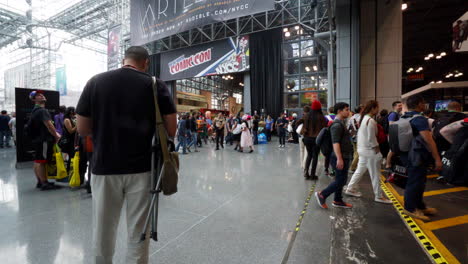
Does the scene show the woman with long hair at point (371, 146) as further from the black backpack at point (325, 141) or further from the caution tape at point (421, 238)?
the black backpack at point (325, 141)

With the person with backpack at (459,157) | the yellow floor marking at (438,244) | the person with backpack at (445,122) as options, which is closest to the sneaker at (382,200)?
the yellow floor marking at (438,244)

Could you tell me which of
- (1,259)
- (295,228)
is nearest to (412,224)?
(295,228)

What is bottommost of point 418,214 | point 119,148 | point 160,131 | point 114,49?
point 418,214

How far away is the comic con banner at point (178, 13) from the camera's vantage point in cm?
1007

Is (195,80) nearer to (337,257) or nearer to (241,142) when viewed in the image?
(241,142)

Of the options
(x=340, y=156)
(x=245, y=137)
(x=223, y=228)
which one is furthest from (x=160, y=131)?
(x=245, y=137)

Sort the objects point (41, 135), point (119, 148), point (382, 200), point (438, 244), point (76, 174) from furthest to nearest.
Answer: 1. point (41, 135)
2. point (76, 174)
3. point (382, 200)
4. point (438, 244)
5. point (119, 148)

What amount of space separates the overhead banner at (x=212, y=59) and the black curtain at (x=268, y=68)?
1.98ft

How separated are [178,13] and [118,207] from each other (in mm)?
12306

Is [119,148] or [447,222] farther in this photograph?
[447,222]

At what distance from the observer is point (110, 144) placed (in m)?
1.46

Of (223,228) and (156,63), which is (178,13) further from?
(223,228)

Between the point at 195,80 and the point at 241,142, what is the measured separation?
22662mm

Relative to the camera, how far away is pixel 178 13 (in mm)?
11797
